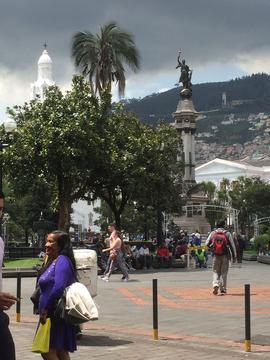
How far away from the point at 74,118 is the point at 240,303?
46.9 feet

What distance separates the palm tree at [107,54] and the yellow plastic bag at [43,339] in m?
28.1

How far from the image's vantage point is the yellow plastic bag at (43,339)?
19.7 feet

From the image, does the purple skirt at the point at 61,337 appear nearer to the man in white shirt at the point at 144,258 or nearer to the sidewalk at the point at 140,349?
the sidewalk at the point at 140,349

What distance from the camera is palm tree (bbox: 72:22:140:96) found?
111ft

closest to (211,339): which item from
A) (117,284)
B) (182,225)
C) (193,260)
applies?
(117,284)

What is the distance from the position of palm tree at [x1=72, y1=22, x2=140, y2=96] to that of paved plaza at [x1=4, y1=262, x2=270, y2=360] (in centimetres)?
1797

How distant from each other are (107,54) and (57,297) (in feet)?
94.8

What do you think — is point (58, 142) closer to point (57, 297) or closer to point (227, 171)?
point (57, 297)

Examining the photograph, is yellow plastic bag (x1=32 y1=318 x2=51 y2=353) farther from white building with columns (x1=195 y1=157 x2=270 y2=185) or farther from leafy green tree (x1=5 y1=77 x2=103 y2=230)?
white building with columns (x1=195 y1=157 x2=270 y2=185)

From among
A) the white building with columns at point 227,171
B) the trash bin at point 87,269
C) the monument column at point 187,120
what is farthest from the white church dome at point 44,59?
the trash bin at point 87,269

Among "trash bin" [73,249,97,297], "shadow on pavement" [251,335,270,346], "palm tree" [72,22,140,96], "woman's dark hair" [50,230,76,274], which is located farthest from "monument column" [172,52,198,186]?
"woman's dark hair" [50,230,76,274]

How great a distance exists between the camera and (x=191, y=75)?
6775cm

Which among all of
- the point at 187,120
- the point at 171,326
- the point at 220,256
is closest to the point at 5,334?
the point at 171,326

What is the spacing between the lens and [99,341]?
963 cm
